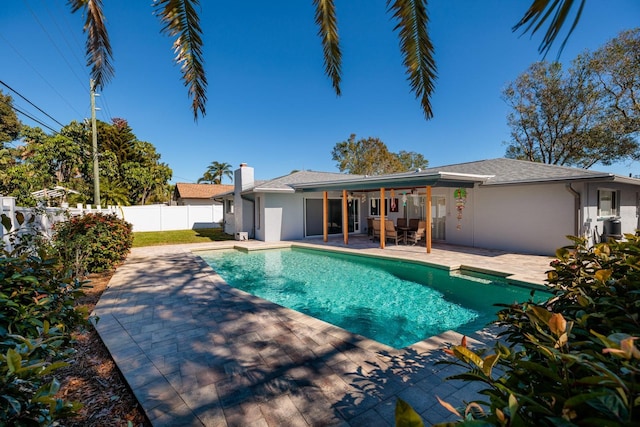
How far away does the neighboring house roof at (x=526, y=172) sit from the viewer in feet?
32.0

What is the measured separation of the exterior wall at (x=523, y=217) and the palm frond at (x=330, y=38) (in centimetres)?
1053

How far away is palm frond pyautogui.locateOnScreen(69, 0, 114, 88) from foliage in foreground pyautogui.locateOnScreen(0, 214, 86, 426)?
122 inches

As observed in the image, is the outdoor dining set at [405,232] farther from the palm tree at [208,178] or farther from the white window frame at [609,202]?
the palm tree at [208,178]

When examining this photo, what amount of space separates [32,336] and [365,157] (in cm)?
3787

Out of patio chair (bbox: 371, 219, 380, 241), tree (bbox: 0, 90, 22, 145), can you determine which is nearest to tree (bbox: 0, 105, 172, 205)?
tree (bbox: 0, 90, 22, 145)

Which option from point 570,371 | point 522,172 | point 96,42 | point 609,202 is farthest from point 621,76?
point 96,42

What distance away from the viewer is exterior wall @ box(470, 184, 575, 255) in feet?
35.4

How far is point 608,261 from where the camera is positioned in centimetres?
218

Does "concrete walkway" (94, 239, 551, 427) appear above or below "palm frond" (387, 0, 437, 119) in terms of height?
below

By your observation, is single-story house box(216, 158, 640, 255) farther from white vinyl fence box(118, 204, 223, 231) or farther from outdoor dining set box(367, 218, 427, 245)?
white vinyl fence box(118, 204, 223, 231)

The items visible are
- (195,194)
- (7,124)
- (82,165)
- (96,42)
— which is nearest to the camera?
(96,42)

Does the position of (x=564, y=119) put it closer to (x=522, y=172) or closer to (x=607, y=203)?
(x=607, y=203)

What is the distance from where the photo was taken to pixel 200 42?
4094 millimetres

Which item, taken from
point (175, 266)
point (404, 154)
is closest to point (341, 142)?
point (404, 154)
